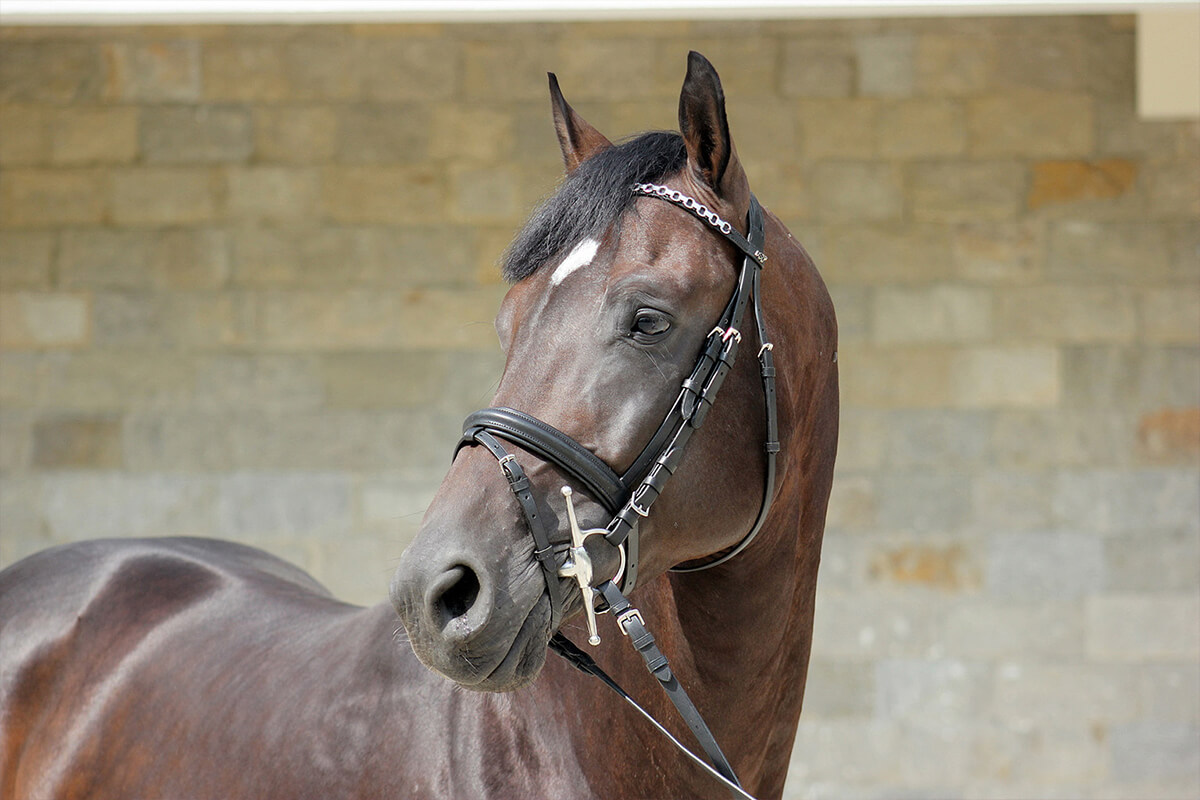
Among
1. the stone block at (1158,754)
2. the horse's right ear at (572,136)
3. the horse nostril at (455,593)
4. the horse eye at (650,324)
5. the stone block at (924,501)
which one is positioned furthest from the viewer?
the stone block at (924,501)

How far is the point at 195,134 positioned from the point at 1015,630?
A: 3.82m

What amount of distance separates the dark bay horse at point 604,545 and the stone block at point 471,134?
9.96ft

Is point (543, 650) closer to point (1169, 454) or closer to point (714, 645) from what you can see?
point (714, 645)

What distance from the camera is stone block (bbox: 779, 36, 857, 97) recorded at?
181 inches

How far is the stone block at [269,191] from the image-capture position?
4.64 metres

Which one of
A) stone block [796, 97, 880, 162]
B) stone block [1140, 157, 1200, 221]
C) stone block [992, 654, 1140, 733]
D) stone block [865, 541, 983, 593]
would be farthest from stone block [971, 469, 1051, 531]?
stone block [796, 97, 880, 162]

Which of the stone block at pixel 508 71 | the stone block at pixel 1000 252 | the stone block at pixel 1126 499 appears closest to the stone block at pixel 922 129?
the stone block at pixel 1000 252

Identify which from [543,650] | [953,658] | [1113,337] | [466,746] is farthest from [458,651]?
[1113,337]

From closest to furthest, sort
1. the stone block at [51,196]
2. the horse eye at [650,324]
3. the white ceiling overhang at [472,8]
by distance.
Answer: the horse eye at [650,324] < the white ceiling overhang at [472,8] < the stone block at [51,196]

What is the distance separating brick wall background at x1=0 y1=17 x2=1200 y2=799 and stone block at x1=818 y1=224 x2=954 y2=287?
0.01 m

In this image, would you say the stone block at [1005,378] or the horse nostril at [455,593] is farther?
the stone block at [1005,378]

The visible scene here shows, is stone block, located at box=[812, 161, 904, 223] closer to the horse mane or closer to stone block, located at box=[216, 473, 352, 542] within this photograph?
stone block, located at box=[216, 473, 352, 542]

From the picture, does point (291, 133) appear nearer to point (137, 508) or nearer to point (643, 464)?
point (137, 508)

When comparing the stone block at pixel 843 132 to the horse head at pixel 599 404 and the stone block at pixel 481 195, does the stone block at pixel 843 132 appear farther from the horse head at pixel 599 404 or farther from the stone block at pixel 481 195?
the horse head at pixel 599 404
